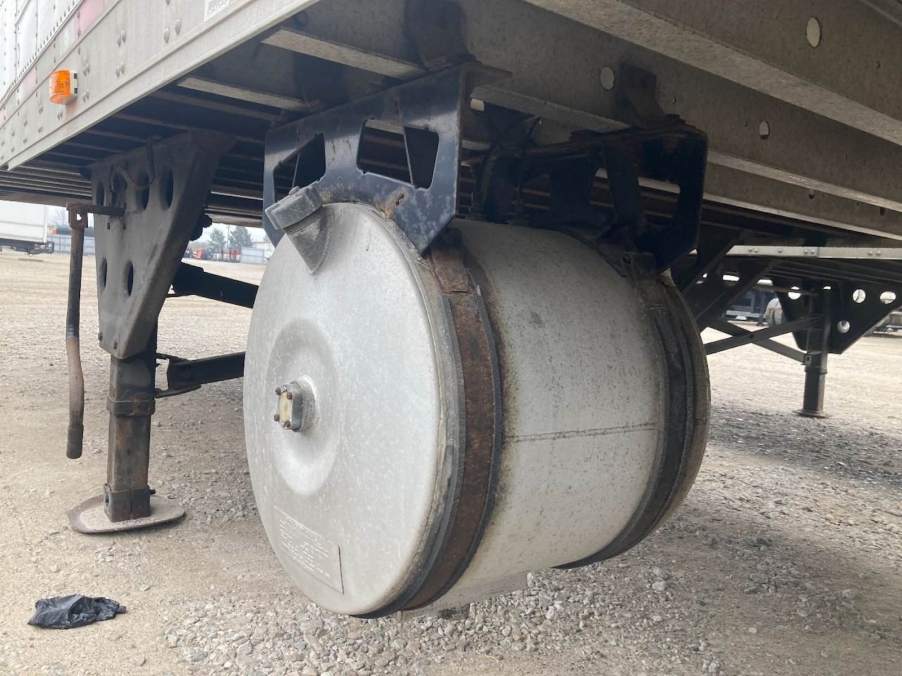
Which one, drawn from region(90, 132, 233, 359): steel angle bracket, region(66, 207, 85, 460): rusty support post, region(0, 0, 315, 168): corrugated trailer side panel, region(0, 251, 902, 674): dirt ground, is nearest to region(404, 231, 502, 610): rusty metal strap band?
region(0, 0, 315, 168): corrugated trailer side panel

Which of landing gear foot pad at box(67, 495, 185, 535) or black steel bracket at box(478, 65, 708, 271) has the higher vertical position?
black steel bracket at box(478, 65, 708, 271)

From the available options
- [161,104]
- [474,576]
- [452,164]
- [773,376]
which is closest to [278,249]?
[452,164]

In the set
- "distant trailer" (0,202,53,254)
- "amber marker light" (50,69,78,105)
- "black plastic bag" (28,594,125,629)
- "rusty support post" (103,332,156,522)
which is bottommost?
"black plastic bag" (28,594,125,629)

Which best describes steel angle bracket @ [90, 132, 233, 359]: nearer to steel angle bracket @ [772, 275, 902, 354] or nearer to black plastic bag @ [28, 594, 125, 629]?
black plastic bag @ [28, 594, 125, 629]

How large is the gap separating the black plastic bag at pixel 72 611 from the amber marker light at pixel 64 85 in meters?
1.47

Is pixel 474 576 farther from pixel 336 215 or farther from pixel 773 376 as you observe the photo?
pixel 773 376

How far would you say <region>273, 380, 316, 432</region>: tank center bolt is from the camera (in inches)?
54.6

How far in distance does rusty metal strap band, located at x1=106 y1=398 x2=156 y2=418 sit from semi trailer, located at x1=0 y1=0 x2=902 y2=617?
133 cm

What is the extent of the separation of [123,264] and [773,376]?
27.6 feet

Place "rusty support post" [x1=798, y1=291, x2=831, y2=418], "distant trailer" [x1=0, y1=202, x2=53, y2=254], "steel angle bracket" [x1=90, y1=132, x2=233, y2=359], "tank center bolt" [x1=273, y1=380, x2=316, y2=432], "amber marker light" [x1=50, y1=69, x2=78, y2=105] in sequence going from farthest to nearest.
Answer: "distant trailer" [x1=0, y1=202, x2=53, y2=254], "rusty support post" [x1=798, y1=291, x2=831, y2=418], "steel angle bracket" [x1=90, y1=132, x2=233, y2=359], "amber marker light" [x1=50, y1=69, x2=78, y2=105], "tank center bolt" [x1=273, y1=380, x2=316, y2=432]

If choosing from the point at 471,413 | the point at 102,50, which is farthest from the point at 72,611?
the point at 471,413

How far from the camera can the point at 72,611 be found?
2.36 m

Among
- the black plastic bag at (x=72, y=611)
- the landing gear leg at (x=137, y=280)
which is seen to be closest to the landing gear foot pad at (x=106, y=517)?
the landing gear leg at (x=137, y=280)

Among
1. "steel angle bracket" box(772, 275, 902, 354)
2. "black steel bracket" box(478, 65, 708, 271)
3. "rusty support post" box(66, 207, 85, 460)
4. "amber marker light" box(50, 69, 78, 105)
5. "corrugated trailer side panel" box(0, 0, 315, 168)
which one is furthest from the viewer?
"steel angle bracket" box(772, 275, 902, 354)
